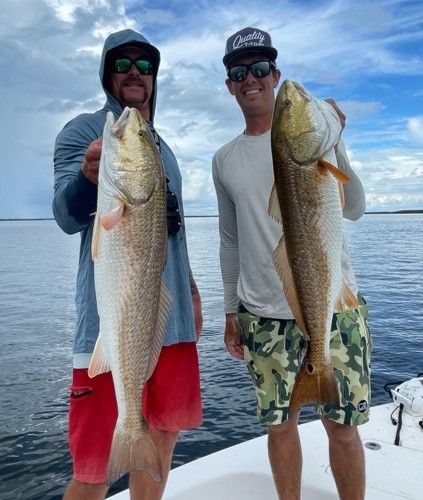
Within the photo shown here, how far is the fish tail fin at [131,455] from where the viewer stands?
2682 millimetres

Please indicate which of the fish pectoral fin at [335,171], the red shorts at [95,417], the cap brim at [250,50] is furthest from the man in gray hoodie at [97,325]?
the fish pectoral fin at [335,171]

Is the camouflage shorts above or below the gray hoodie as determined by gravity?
below

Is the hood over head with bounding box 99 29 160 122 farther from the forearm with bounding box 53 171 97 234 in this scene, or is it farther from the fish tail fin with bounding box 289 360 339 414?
the fish tail fin with bounding box 289 360 339 414

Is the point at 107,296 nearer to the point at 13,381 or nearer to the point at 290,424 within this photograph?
the point at 290,424

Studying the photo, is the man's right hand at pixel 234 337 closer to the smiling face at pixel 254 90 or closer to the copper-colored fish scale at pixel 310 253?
the copper-colored fish scale at pixel 310 253

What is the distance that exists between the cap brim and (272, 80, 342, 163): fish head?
3.07 ft

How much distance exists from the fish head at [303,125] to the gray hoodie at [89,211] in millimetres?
1061

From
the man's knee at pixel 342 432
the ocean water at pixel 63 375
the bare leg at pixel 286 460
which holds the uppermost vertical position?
the man's knee at pixel 342 432

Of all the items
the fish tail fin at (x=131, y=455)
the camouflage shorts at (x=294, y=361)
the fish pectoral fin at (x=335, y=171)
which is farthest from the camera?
the camouflage shorts at (x=294, y=361)

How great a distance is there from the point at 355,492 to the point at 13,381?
9980 mm

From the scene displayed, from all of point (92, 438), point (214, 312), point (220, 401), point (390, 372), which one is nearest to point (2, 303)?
point (214, 312)

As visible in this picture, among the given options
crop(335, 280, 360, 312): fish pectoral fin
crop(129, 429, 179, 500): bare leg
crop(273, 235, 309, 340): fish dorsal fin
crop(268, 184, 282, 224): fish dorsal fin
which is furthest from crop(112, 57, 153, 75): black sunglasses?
crop(129, 429, 179, 500): bare leg

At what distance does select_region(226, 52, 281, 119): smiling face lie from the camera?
3.75 meters

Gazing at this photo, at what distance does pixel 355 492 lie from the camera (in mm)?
3568
